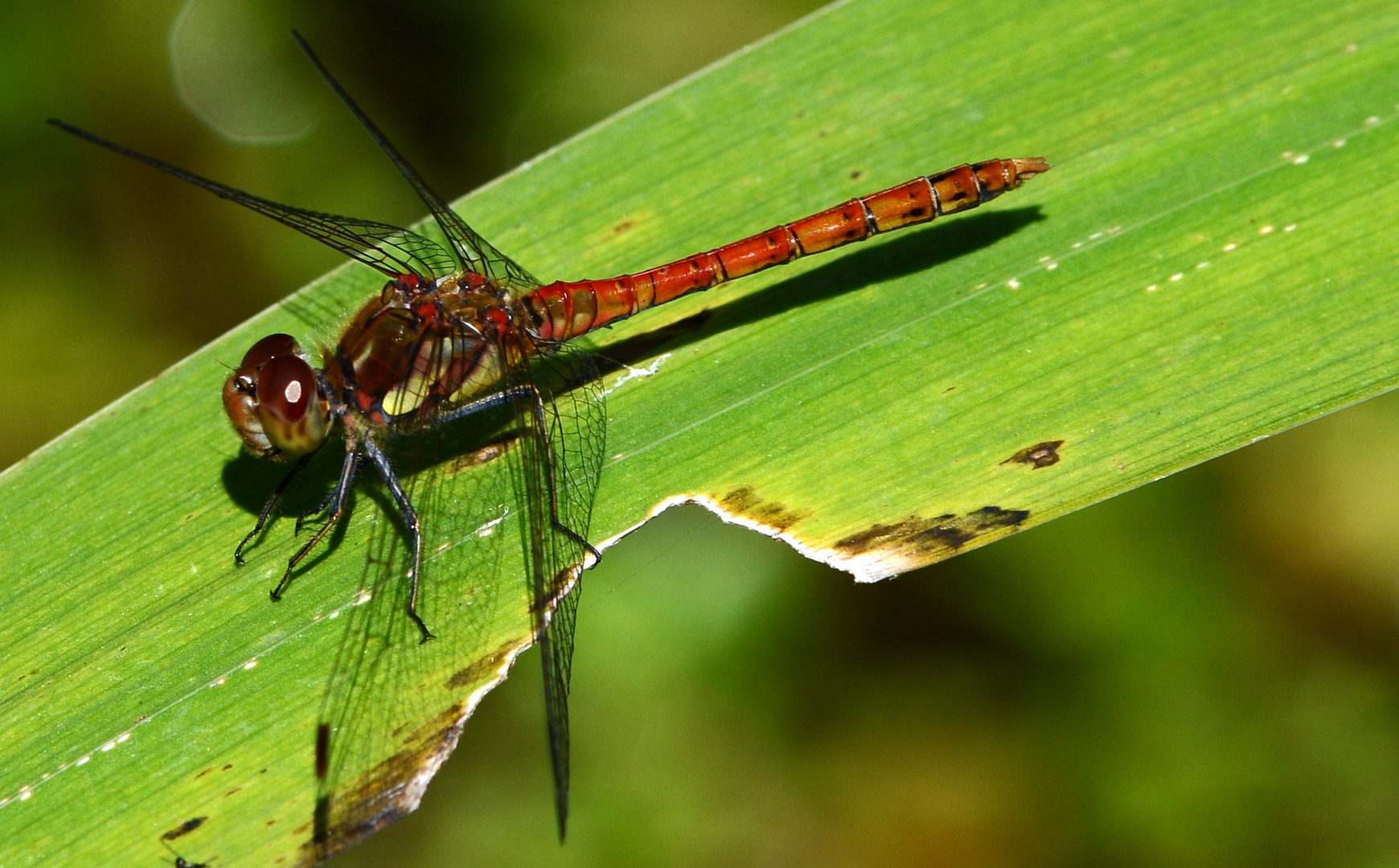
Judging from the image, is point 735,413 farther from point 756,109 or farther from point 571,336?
point 756,109

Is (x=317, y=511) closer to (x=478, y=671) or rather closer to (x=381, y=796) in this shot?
(x=478, y=671)

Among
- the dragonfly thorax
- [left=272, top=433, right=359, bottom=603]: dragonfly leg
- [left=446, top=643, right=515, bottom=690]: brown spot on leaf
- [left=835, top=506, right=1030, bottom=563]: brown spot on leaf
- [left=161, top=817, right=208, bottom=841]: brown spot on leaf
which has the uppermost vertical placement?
the dragonfly thorax

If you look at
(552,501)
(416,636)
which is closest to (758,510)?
(552,501)

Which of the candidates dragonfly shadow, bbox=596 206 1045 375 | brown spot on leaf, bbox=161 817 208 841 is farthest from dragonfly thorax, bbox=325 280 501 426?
brown spot on leaf, bbox=161 817 208 841

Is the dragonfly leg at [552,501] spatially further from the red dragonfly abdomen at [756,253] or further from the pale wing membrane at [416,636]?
the red dragonfly abdomen at [756,253]

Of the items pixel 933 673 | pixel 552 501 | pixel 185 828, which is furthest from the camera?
pixel 933 673

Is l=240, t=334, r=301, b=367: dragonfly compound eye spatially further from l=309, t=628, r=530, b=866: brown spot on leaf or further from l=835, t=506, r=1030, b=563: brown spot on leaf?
l=835, t=506, r=1030, b=563: brown spot on leaf
